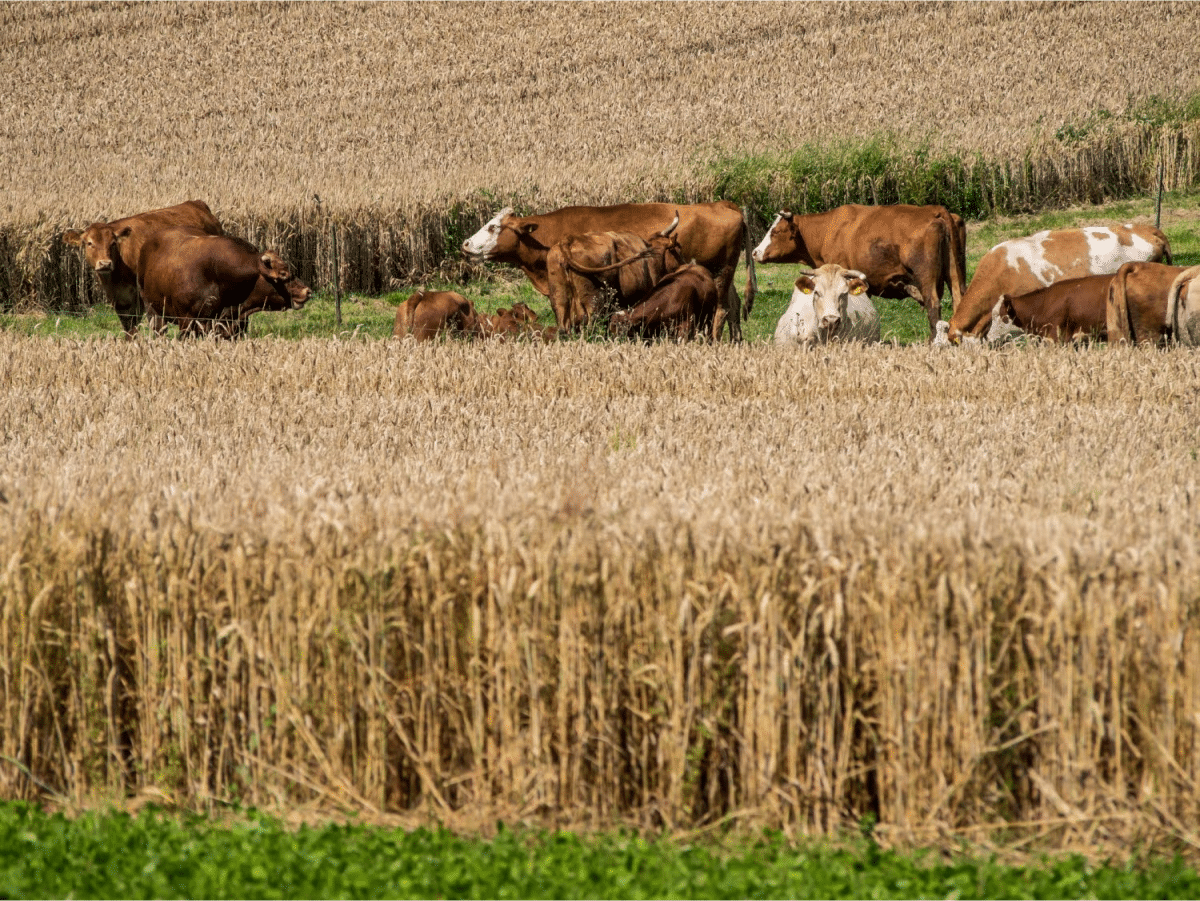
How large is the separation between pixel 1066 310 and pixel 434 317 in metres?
6.46

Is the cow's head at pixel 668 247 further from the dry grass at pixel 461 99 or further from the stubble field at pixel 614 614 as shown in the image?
the dry grass at pixel 461 99

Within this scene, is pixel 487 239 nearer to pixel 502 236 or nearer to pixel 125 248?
pixel 502 236

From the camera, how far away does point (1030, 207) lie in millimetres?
24000

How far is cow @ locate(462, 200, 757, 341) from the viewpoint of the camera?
15.4m

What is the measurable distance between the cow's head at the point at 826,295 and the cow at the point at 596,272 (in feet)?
5.17

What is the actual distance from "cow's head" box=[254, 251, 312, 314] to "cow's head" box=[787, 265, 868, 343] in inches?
200

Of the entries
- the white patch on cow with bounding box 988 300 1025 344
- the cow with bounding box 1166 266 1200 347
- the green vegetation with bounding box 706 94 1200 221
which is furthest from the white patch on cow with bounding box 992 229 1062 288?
the green vegetation with bounding box 706 94 1200 221

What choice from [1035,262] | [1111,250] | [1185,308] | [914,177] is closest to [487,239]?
[1035,262]

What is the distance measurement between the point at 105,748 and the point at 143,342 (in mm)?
7355

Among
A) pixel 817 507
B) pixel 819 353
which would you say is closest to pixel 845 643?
pixel 817 507

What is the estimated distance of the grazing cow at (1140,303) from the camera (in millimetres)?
12508

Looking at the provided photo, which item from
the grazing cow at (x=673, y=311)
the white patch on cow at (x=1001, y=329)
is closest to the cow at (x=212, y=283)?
the grazing cow at (x=673, y=311)

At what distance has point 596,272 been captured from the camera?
13594 millimetres

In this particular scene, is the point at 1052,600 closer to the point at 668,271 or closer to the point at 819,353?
the point at 819,353
